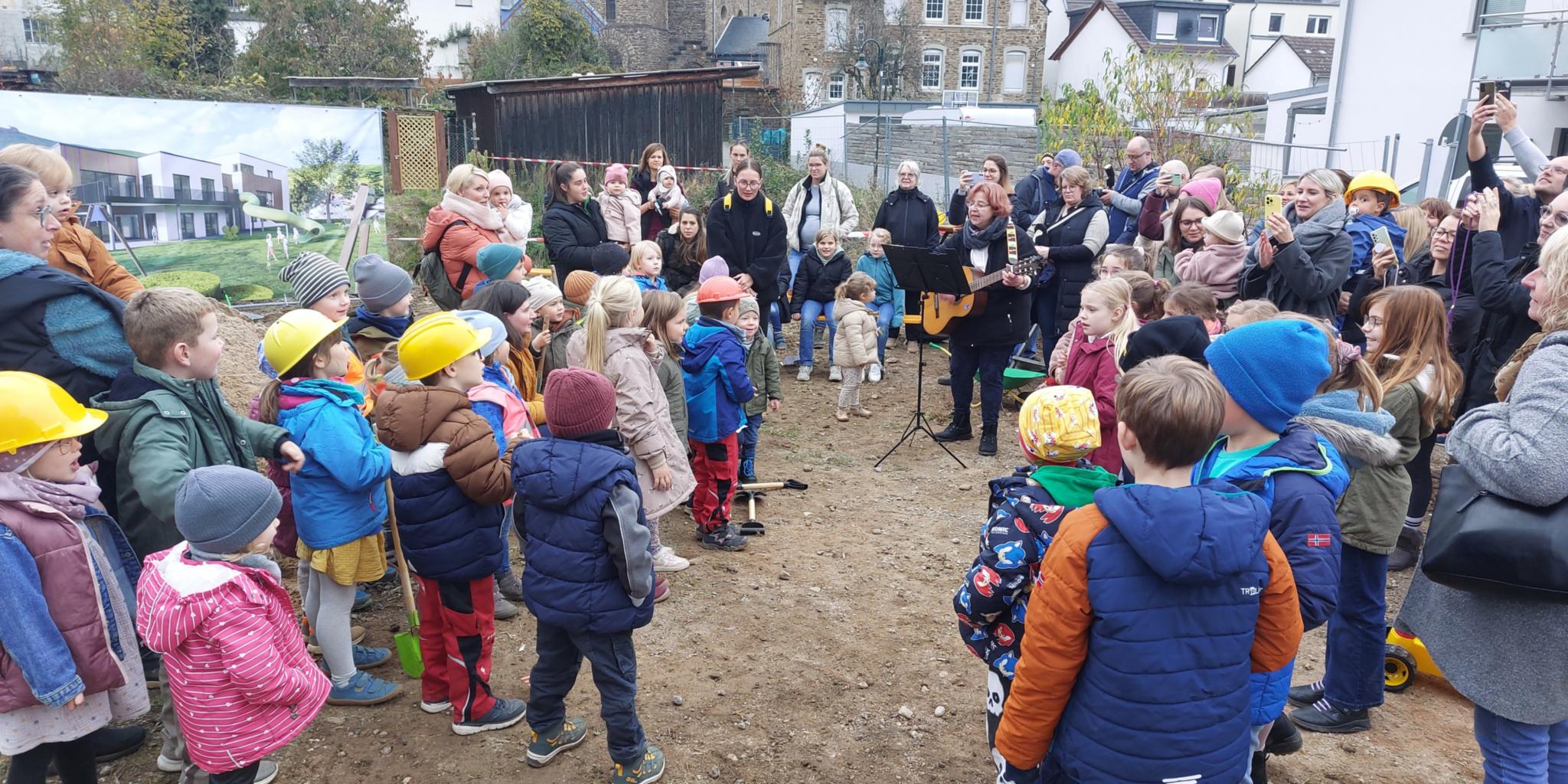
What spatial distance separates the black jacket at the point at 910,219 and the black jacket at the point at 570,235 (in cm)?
306

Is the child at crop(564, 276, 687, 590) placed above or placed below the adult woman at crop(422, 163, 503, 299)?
below

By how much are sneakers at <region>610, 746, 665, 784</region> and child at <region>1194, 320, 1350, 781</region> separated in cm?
196

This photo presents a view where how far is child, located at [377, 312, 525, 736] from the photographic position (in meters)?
3.23

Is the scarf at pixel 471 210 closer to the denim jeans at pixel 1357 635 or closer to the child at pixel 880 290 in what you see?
the child at pixel 880 290

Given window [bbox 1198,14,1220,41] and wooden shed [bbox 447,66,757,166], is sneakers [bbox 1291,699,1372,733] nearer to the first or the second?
wooden shed [bbox 447,66,757,166]

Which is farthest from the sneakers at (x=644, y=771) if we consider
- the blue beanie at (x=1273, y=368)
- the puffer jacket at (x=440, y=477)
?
the blue beanie at (x=1273, y=368)

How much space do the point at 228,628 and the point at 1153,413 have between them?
246cm

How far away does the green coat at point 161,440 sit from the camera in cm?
293

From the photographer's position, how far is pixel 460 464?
10.5 feet

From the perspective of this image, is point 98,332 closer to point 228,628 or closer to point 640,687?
point 228,628

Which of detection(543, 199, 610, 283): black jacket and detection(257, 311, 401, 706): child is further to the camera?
detection(543, 199, 610, 283): black jacket

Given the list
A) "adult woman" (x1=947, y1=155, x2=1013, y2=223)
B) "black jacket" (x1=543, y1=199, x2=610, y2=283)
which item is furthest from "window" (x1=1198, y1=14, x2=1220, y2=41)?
"black jacket" (x1=543, y1=199, x2=610, y2=283)

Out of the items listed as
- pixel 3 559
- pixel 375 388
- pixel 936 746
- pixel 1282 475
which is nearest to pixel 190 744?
pixel 3 559

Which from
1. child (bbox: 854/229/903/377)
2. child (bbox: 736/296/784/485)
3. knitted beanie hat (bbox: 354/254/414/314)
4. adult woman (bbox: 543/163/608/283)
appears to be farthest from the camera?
child (bbox: 854/229/903/377)
